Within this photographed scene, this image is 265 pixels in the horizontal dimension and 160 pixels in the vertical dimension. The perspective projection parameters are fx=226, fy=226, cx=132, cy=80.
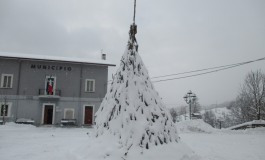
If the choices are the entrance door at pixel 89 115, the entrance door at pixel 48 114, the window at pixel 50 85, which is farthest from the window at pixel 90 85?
the entrance door at pixel 48 114

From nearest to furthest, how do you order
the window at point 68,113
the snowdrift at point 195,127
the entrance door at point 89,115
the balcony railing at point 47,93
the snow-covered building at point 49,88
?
the snowdrift at point 195,127 → the snow-covered building at point 49,88 → the balcony railing at point 47,93 → the window at point 68,113 → the entrance door at point 89,115

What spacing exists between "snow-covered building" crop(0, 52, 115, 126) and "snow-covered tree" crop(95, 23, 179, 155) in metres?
20.5

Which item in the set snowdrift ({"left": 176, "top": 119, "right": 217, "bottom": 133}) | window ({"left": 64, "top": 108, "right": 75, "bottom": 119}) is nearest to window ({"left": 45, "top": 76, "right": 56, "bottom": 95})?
window ({"left": 64, "top": 108, "right": 75, "bottom": 119})

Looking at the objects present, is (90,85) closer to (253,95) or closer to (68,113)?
(68,113)

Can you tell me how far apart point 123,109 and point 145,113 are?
50 centimetres

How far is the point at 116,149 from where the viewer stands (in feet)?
15.1

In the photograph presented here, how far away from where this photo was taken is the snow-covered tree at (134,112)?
471 centimetres

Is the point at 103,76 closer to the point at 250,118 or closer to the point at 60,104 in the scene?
the point at 60,104

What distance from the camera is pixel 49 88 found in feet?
82.0

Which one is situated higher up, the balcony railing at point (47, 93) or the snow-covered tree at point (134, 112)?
the balcony railing at point (47, 93)

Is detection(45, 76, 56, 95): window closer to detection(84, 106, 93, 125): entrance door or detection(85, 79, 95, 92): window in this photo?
detection(85, 79, 95, 92): window

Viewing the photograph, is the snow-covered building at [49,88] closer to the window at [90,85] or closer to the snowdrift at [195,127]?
the window at [90,85]

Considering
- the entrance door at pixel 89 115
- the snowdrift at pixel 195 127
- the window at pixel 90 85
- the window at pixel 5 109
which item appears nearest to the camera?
the snowdrift at pixel 195 127

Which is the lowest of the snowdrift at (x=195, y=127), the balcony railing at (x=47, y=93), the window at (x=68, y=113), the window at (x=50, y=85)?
the snowdrift at (x=195, y=127)
